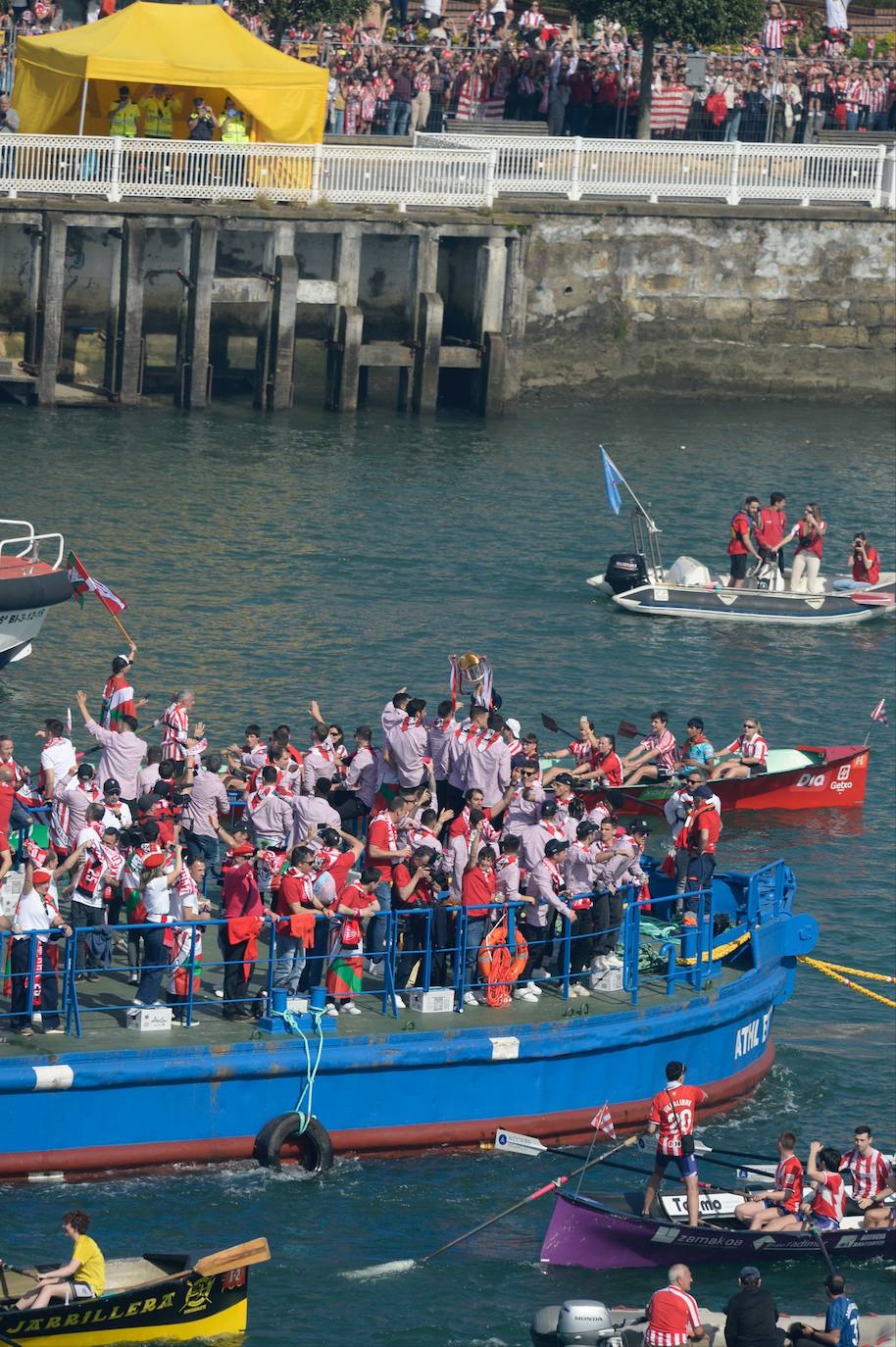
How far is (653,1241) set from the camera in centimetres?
1752

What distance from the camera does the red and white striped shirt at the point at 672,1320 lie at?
15867 millimetres

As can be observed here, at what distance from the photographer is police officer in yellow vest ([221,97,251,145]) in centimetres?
4500

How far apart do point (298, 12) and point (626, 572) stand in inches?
755

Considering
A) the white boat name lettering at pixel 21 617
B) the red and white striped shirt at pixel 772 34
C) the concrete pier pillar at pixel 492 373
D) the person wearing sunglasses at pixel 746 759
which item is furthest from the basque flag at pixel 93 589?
the red and white striped shirt at pixel 772 34

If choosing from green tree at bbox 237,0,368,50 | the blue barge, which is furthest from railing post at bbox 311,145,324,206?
the blue barge

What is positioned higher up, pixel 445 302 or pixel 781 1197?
pixel 445 302

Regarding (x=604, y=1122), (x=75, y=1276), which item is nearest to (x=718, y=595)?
(x=604, y=1122)

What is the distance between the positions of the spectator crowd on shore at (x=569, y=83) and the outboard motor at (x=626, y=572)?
16.4 meters

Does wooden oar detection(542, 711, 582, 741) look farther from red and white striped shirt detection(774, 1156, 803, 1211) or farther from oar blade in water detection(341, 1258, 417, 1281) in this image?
oar blade in water detection(341, 1258, 417, 1281)

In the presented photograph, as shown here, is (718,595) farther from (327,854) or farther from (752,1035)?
(327,854)

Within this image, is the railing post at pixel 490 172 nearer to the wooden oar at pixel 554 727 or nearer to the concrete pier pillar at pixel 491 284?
the concrete pier pillar at pixel 491 284

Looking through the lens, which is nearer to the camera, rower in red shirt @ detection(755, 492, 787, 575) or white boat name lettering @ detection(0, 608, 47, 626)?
white boat name lettering @ detection(0, 608, 47, 626)

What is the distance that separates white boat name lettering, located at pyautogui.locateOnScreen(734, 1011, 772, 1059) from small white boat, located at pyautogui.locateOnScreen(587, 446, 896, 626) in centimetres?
1469

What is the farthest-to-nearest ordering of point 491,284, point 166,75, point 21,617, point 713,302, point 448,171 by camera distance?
point 713,302 → point 491,284 → point 448,171 → point 166,75 → point 21,617
